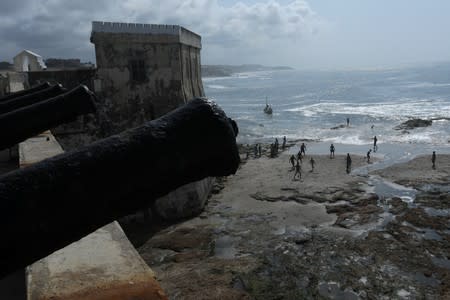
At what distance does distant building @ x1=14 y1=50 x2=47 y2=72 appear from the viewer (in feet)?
78.0

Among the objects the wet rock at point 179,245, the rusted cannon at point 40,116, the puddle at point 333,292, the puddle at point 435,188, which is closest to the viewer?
the rusted cannon at point 40,116

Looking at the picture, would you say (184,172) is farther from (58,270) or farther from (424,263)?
(424,263)

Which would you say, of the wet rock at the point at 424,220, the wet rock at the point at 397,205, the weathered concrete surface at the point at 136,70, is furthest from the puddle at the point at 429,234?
the weathered concrete surface at the point at 136,70

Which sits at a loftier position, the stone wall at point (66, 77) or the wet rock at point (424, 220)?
the stone wall at point (66, 77)

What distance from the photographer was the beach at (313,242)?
1298cm

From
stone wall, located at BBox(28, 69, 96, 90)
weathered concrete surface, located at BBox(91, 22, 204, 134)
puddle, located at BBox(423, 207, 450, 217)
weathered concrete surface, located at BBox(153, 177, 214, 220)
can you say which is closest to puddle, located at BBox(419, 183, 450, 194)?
puddle, located at BBox(423, 207, 450, 217)

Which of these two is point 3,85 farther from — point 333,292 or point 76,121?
point 333,292

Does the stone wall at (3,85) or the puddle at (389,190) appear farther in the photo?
the puddle at (389,190)

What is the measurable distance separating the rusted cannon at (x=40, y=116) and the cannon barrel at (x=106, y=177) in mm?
1629

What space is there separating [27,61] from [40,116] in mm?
24031

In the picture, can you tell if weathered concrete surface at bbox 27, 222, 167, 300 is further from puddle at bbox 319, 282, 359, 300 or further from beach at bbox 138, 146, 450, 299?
puddle at bbox 319, 282, 359, 300

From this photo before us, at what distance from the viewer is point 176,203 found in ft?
59.9

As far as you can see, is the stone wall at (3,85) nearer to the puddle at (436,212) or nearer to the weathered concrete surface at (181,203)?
the weathered concrete surface at (181,203)

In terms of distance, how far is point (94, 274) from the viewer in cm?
351
